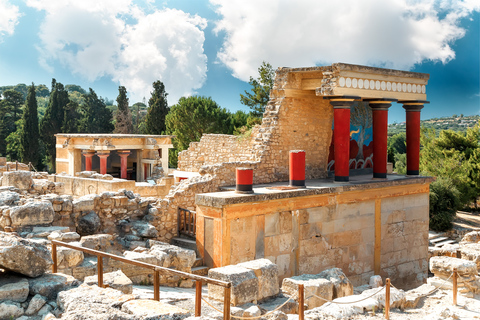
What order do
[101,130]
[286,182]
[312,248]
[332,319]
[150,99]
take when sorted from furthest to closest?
[101,130] → [150,99] → [286,182] → [312,248] → [332,319]

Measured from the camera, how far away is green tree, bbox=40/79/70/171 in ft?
139

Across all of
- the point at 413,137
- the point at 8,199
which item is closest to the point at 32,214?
the point at 8,199

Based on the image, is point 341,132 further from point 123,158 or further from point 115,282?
point 123,158

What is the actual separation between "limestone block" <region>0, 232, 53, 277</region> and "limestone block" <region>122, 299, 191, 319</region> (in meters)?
1.40

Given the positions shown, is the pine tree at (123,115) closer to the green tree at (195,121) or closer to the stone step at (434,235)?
the green tree at (195,121)

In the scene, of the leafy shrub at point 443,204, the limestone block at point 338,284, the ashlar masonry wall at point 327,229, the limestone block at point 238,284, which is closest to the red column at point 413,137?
the ashlar masonry wall at point 327,229

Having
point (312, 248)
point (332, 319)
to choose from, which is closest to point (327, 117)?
point (312, 248)

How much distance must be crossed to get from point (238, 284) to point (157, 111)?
37181 mm

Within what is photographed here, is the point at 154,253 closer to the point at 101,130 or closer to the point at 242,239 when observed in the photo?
the point at 242,239

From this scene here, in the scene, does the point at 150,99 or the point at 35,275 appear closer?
the point at 35,275

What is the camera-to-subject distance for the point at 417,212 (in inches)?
557

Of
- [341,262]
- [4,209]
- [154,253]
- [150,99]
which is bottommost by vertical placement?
[341,262]

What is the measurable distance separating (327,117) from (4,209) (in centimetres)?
885

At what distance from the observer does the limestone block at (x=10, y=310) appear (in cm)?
530
